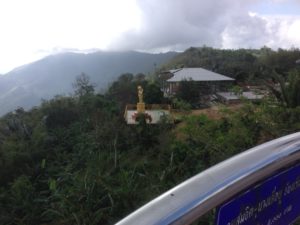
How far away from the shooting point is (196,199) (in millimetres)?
783

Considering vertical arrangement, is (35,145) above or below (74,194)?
below

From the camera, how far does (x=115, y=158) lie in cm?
739

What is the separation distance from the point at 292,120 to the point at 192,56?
39.8 m

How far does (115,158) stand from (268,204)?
6.54m

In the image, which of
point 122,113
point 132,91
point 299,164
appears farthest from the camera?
point 132,91

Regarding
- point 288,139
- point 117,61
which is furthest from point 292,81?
point 117,61

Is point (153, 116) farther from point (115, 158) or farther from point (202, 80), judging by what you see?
point (202, 80)

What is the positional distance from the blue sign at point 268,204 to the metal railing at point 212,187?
0.8 inches

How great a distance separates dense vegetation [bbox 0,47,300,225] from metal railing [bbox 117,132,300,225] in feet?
13.9

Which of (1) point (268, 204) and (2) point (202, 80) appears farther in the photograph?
(2) point (202, 80)

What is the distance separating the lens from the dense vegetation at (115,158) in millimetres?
5422

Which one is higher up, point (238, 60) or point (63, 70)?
point (238, 60)

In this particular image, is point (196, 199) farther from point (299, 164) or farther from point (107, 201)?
point (107, 201)

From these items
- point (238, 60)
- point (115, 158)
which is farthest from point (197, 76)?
point (115, 158)
